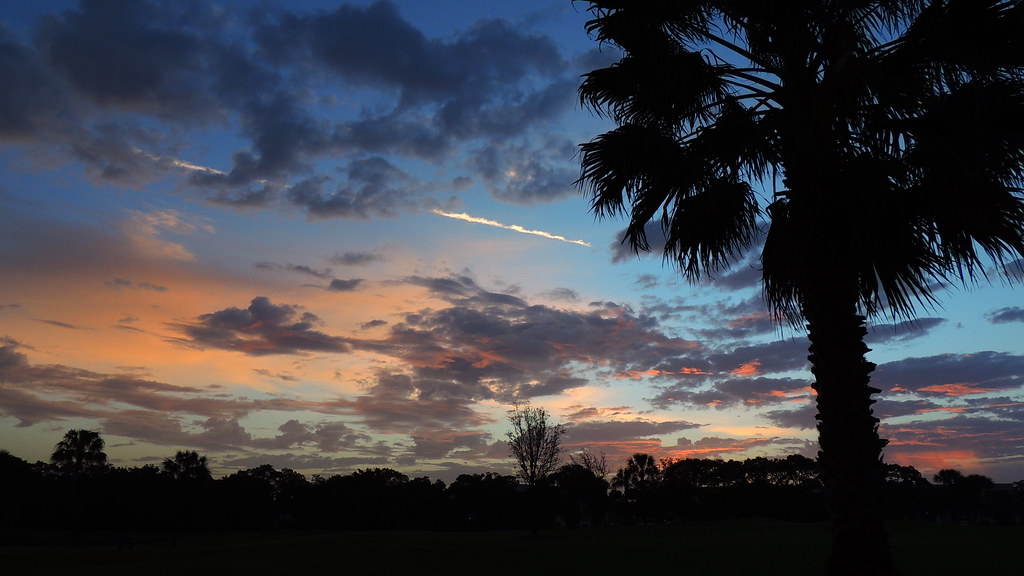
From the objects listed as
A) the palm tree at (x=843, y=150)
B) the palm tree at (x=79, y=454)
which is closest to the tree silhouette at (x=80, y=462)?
the palm tree at (x=79, y=454)

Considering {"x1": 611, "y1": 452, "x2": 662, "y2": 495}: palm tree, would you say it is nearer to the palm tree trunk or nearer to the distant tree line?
the distant tree line

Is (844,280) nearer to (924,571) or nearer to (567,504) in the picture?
(924,571)

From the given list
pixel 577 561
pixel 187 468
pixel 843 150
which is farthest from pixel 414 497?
pixel 843 150

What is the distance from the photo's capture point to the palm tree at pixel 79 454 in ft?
325

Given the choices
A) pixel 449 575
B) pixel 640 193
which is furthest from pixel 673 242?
pixel 449 575

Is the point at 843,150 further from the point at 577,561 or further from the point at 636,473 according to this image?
the point at 636,473

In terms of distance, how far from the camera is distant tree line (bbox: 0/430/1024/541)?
99812mm

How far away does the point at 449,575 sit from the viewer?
3128 cm

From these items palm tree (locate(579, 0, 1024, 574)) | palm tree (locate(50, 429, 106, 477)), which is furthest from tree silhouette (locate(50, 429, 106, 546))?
palm tree (locate(579, 0, 1024, 574))

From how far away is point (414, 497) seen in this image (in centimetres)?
11450

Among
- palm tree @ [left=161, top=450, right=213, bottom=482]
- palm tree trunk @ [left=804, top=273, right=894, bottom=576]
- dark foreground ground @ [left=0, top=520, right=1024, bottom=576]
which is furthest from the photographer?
palm tree @ [left=161, top=450, right=213, bottom=482]

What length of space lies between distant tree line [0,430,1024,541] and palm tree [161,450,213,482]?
15cm

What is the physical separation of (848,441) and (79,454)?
366 feet

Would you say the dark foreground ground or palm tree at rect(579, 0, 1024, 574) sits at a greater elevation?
palm tree at rect(579, 0, 1024, 574)
